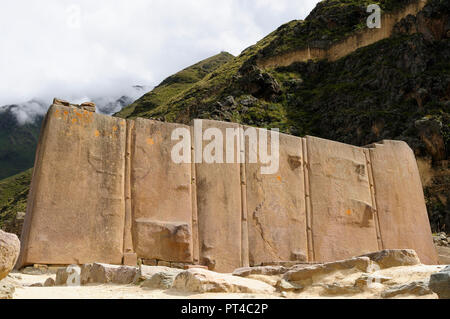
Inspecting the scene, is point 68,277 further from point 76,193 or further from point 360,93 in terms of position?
point 360,93

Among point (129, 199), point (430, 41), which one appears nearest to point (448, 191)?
point (430, 41)

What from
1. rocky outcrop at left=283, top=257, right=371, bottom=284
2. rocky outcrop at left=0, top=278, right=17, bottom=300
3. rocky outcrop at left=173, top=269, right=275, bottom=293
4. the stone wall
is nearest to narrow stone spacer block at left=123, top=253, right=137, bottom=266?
the stone wall

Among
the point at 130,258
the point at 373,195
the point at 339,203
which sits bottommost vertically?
the point at 130,258

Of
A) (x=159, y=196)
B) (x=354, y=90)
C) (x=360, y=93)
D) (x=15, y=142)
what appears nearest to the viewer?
(x=159, y=196)

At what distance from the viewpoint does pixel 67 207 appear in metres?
8.44

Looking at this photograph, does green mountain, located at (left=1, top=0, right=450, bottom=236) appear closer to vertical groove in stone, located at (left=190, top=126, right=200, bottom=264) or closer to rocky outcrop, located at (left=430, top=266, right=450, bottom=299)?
vertical groove in stone, located at (left=190, top=126, right=200, bottom=264)

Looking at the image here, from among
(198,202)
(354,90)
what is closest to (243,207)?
(198,202)

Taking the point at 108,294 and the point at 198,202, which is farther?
the point at 198,202

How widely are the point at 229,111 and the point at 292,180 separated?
34.2 meters

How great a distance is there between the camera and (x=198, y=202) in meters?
9.73

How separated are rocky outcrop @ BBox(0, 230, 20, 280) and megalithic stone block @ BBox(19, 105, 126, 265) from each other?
3565 millimetres

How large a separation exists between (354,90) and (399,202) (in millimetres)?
36378

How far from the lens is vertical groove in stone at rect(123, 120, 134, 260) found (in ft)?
28.6

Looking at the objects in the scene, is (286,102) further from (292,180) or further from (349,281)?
(349,281)
